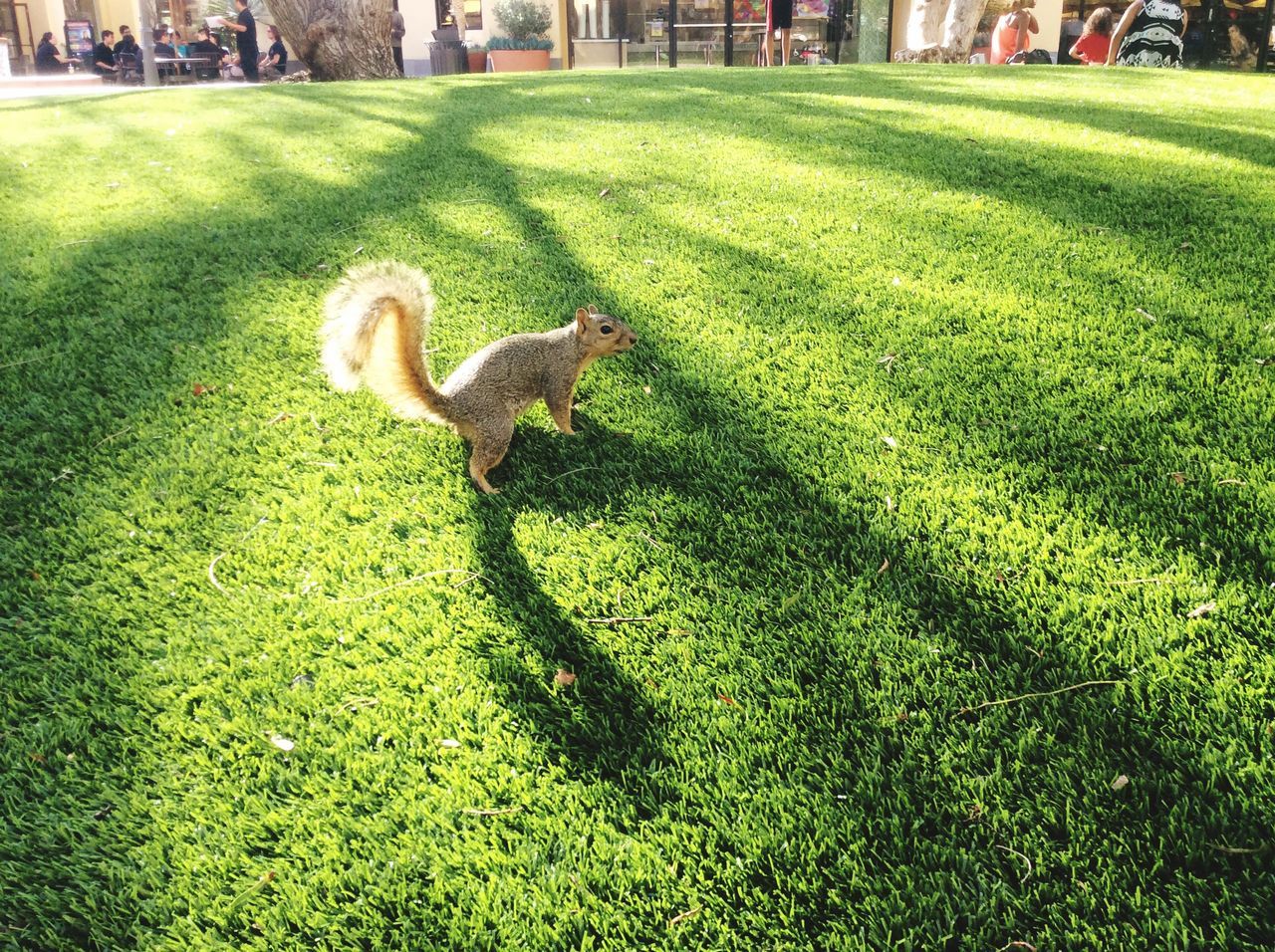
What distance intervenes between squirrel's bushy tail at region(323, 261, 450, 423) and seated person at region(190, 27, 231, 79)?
21579 mm

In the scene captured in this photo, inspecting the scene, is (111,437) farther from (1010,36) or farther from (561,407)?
(1010,36)

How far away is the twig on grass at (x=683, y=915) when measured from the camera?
1278 millimetres

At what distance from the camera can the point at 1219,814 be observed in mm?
1342

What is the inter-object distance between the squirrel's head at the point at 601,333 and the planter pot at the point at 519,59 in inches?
684

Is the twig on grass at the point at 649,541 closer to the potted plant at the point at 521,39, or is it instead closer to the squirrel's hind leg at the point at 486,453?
the squirrel's hind leg at the point at 486,453

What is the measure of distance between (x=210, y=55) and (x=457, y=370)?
2164cm

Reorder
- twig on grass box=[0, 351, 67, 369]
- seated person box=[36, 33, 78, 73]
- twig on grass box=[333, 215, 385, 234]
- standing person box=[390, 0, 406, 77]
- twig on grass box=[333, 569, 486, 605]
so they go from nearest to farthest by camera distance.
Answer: twig on grass box=[333, 569, 486, 605] < twig on grass box=[0, 351, 67, 369] < twig on grass box=[333, 215, 385, 234] < standing person box=[390, 0, 406, 77] < seated person box=[36, 33, 78, 73]

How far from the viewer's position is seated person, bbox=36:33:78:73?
21.6 metres

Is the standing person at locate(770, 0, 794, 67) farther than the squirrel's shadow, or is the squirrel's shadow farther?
the standing person at locate(770, 0, 794, 67)

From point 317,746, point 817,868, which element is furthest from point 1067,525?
point 317,746

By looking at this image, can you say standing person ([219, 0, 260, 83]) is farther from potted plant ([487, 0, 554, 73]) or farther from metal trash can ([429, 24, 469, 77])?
potted plant ([487, 0, 554, 73])

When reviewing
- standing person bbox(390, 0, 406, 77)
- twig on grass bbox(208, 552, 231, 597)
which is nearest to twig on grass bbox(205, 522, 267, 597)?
twig on grass bbox(208, 552, 231, 597)

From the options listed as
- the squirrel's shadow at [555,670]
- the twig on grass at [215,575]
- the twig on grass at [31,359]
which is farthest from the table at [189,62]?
the squirrel's shadow at [555,670]

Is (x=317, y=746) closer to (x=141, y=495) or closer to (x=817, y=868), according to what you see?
(x=817, y=868)
